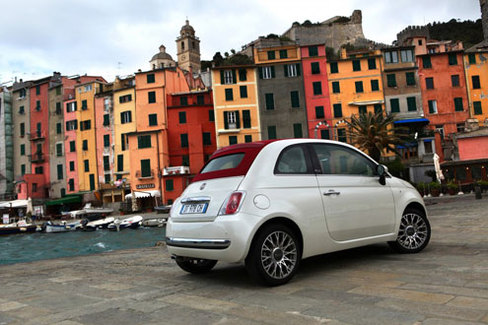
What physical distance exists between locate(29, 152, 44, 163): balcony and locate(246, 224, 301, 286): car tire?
192 ft

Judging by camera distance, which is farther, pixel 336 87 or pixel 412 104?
pixel 336 87

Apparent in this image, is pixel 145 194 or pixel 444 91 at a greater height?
pixel 444 91

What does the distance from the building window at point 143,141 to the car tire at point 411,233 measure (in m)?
43.4

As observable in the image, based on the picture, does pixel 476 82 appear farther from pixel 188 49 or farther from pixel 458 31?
pixel 188 49

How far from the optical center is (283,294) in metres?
4.02

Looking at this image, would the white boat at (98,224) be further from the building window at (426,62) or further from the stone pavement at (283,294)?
the building window at (426,62)

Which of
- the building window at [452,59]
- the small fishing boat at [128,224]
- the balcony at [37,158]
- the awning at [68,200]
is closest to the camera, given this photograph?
the small fishing boat at [128,224]

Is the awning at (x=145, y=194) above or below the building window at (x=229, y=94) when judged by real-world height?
below

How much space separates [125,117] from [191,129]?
29.1 feet

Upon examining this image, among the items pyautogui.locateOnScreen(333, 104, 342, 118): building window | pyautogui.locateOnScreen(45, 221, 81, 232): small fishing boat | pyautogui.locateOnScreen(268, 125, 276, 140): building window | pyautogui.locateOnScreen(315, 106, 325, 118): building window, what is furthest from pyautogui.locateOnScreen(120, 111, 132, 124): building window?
pyautogui.locateOnScreen(333, 104, 342, 118): building window

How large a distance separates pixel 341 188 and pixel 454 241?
3.08 meters

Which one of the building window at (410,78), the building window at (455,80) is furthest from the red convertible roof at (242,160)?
the building window at (455,80)

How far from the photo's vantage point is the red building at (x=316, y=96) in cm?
4434

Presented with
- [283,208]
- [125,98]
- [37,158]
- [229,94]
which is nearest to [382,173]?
[283,208]
